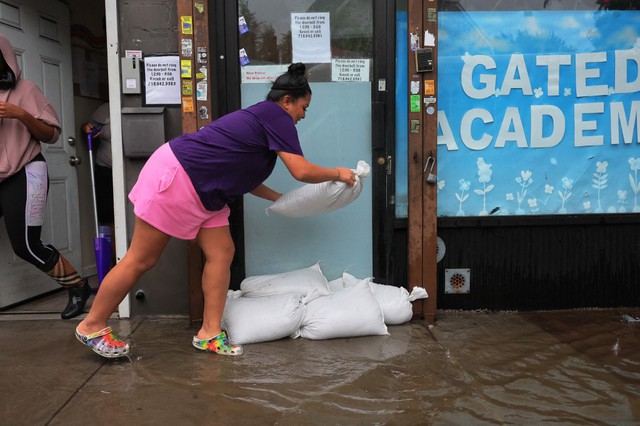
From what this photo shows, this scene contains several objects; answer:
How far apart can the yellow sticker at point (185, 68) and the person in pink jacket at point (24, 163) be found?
97 cm

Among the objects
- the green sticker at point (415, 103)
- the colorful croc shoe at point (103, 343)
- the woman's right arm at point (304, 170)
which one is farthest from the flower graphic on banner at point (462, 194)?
the colorful croc shoe at point (103, 343)

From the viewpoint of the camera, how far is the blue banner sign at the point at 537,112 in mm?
4059

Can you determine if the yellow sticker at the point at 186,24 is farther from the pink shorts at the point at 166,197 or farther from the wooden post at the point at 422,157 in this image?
the wooden post at the point at 422,157

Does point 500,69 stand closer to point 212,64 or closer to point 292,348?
point 212,64

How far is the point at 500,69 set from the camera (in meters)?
4.08

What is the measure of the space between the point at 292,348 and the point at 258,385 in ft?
1.88

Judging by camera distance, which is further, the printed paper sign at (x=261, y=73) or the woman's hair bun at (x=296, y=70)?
the printed paper sign at (x=261, y=73)

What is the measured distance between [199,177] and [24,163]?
1493 millimetres

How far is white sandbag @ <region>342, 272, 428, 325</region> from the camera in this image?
384cm

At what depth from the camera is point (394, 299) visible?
3.88m

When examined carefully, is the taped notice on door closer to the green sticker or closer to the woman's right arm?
the green sticker

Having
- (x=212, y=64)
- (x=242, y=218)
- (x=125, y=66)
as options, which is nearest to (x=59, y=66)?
(x=125, y=66)

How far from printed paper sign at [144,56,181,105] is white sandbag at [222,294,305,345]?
1501mm

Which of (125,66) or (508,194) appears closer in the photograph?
(125,66)
